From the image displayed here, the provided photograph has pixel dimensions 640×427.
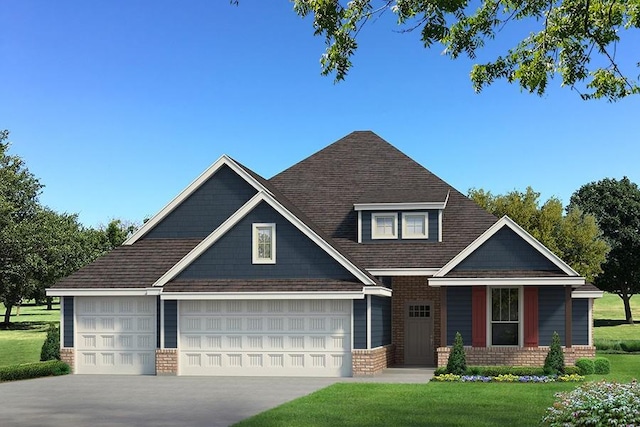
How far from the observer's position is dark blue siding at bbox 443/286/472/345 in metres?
28.9

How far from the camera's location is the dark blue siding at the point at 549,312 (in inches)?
1122

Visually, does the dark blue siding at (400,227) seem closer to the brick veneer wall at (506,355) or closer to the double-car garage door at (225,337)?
the brick veneer wall at (506,355)

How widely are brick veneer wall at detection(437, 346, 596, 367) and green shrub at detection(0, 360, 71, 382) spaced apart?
12586 mm

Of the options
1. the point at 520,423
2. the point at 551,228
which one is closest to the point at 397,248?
the point at 520,423

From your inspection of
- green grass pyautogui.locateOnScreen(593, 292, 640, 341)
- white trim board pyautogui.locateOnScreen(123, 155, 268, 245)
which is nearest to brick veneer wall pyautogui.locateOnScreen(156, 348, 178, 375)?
white trim board pyautogui.locateOnScreen(123, 155, 268, 245)

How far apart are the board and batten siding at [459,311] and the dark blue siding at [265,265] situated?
156 inches

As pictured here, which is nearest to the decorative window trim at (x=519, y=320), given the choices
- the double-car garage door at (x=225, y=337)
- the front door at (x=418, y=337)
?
the front door at (x=418, y=337)

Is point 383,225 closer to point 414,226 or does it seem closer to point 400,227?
point 400,227

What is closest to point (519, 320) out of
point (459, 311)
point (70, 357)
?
point (459, 311)

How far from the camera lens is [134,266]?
29844 millimetres

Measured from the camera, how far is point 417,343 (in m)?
32.0

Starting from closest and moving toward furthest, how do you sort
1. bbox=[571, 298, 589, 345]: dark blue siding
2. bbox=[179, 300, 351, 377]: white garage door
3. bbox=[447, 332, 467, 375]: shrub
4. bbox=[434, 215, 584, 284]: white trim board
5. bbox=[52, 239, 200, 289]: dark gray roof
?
Answer: bbox=[447, 332, 467, 375]: shrub
bbox=[179, 300, 351, 377]: white garage door
bbox=[434, 215, 584, 284]: white trim board
bbox=[52, 239, 200, 289]: dark gray roof
bbox=[571, 298, 589, 345]: dark blue siding

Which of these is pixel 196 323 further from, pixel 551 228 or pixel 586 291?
pixel 551 228

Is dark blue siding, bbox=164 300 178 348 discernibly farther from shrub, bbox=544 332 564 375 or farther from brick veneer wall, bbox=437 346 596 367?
shrub, bbox=544 332 564 375
